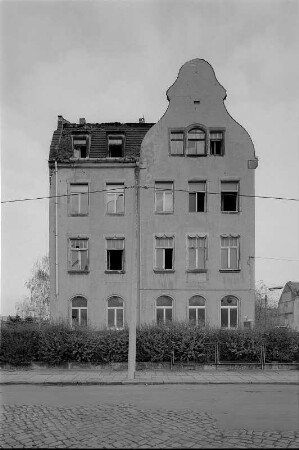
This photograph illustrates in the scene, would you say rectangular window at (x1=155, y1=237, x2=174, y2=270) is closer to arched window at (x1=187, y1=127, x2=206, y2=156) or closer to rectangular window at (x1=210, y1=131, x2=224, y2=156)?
arched window at (x1=187, y1=127, x2=206, y2=156)

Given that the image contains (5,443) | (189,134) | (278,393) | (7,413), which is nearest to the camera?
(278,393)

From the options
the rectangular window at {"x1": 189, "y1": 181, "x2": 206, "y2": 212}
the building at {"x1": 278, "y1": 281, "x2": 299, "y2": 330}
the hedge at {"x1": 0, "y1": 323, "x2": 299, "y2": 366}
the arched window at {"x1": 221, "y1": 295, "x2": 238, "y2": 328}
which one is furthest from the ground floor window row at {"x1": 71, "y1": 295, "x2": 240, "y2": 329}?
the building at {"x1": 278, "y1": 281, "x2": 299, "y2": 330}

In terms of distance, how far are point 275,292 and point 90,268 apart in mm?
12111

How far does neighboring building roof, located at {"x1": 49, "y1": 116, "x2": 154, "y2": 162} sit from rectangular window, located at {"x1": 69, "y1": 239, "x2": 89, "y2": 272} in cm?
305

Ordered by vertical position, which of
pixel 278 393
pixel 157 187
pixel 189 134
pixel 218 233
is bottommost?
pixel 278 393

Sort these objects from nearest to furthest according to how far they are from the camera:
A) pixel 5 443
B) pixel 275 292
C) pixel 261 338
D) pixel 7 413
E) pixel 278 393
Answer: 1. pixel 275 292
2. pixel 278 393
3. pixel 5 443
4. pixel 7 413
5. pixel 261 338

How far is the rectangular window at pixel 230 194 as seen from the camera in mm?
13633

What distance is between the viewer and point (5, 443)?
2.85 m

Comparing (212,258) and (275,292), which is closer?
(275,292)

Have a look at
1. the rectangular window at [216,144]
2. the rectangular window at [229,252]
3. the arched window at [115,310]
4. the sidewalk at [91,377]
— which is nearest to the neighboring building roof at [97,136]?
the rectangular window at [216,144]

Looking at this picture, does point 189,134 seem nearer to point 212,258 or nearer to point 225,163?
point 225,163

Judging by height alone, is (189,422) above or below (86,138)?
below

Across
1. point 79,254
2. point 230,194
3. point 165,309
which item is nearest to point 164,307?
point 165,309

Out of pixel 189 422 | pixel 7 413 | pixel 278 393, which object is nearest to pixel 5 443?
pixel 7 413
